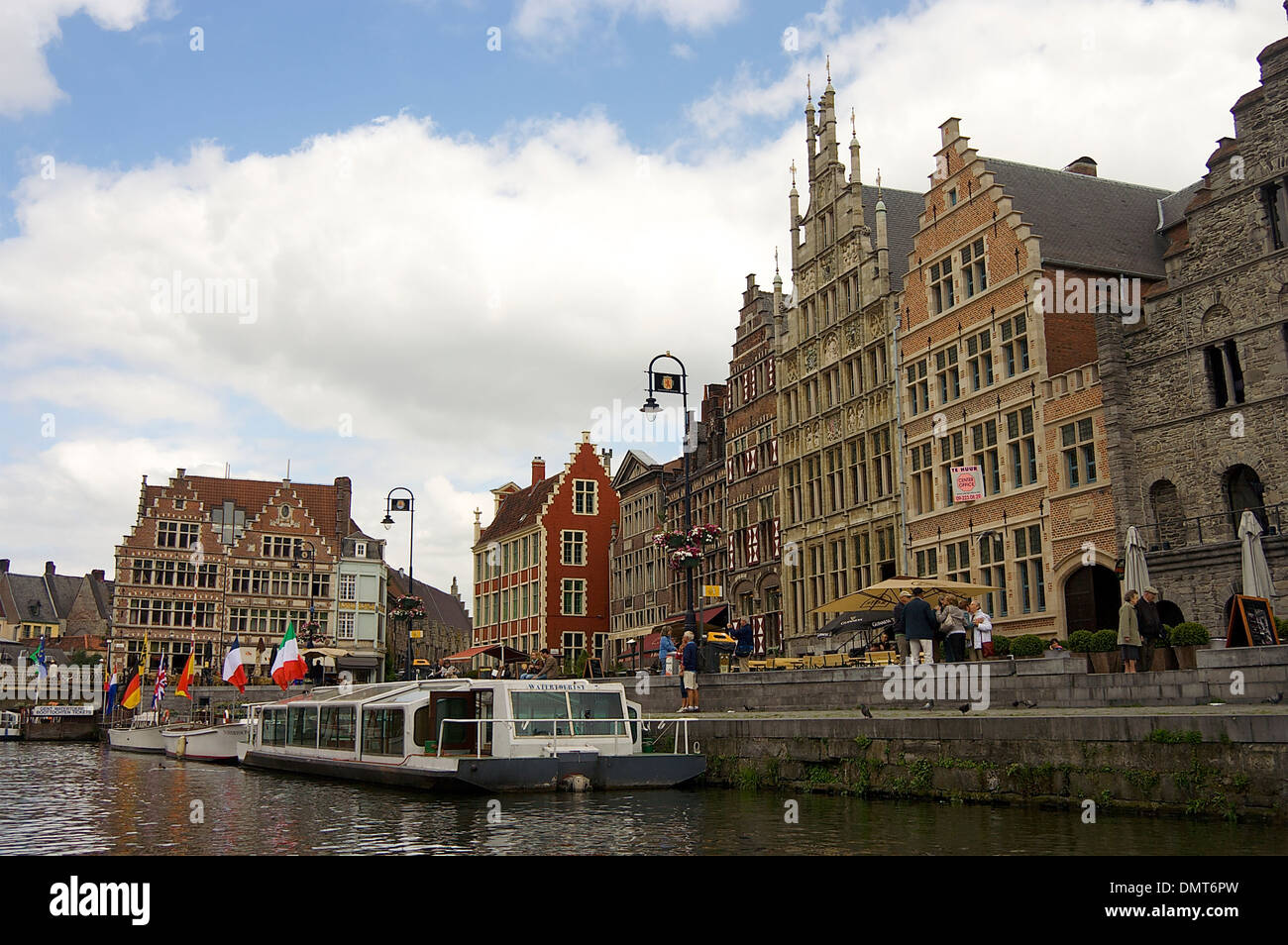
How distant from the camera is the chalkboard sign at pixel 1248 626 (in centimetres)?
1800

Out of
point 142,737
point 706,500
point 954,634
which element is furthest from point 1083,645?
point 142,737

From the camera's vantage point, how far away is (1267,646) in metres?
15.9

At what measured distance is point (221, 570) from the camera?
70.3m

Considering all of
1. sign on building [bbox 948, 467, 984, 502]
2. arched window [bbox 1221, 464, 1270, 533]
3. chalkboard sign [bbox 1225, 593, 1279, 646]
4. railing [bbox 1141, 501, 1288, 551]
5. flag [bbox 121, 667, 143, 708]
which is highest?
sign on building [bbox 948, 467, 984, 502]

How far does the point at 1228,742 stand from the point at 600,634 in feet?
174

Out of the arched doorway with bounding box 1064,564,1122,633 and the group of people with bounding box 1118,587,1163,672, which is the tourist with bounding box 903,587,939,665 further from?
the arched doorway with bounding box 1064,564,1122,633

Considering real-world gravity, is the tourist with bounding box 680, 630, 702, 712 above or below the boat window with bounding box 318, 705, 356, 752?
above

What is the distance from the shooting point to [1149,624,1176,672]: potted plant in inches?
736

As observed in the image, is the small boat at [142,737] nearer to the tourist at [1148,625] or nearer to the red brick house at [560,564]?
the red brick house at [560,564]

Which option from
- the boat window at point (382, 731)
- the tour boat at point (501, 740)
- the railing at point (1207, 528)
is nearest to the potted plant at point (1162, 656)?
the tour boat at point (501, 740)

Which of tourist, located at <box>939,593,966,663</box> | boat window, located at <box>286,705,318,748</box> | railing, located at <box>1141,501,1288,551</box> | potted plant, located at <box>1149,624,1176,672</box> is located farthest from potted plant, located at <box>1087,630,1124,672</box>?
boat window, located at <box>286,705,318,748</box>

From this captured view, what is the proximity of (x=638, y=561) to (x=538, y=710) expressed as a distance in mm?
36534

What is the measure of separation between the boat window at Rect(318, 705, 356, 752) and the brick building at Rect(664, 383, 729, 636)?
22.7 metres
